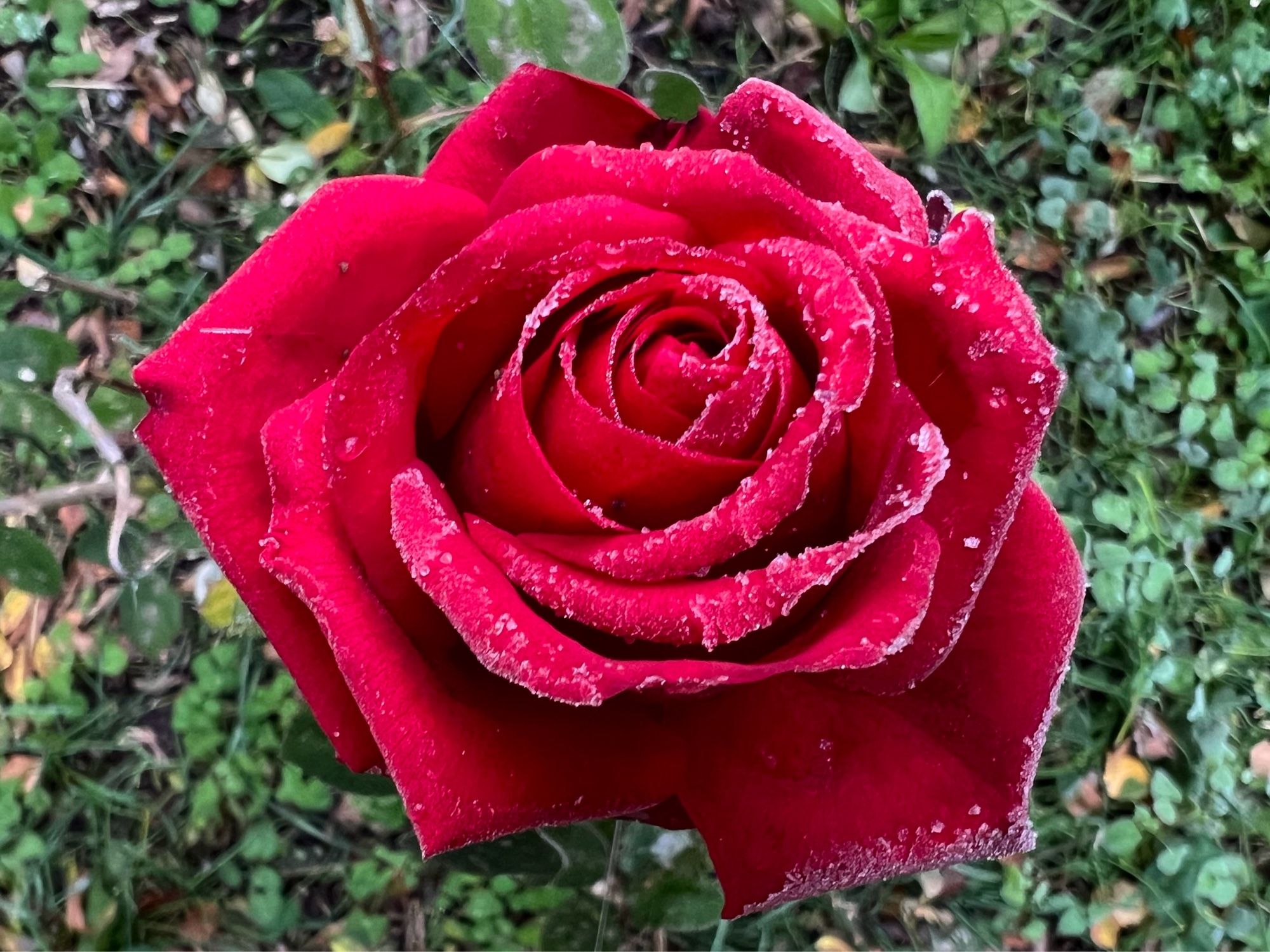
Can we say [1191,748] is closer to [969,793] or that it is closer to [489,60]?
[969,793]

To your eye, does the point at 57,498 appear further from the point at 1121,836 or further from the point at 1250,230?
the point at 1250,230

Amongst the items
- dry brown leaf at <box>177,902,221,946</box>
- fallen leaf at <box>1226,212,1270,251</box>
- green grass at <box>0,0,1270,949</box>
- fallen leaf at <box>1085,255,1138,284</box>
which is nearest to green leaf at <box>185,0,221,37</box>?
green grass at <box>0,0,1270,949</box>

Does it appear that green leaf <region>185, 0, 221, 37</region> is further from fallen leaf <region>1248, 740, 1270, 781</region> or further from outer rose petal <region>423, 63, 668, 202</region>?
fallen leaf <region>1248, 740, 1270, 781</region>

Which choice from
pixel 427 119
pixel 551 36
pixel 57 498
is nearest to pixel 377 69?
pixel 427 119

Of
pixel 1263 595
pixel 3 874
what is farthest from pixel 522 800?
pixel 1263 595

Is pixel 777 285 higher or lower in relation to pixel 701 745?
higher

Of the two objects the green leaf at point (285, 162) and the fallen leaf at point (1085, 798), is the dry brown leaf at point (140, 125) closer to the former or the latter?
the green leaf at point (285, 162)
